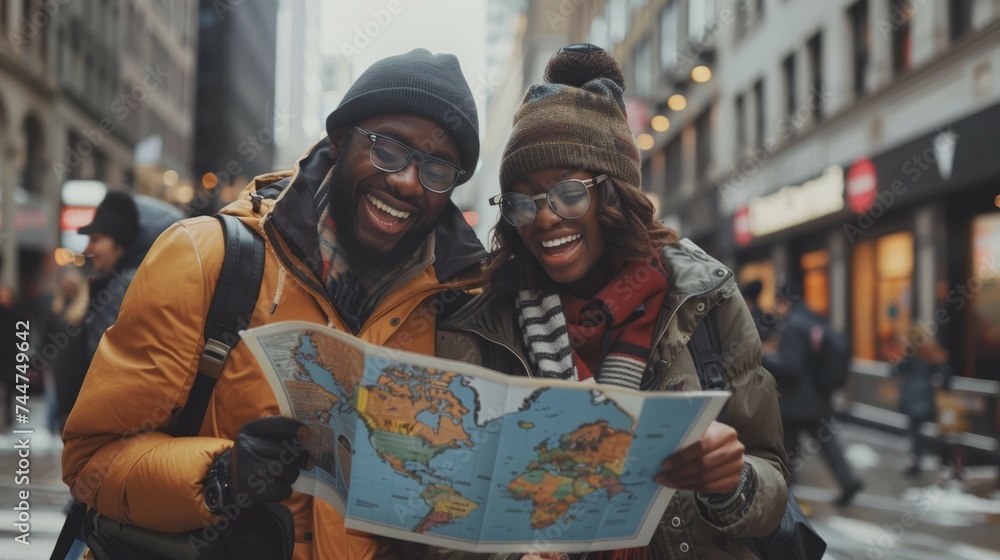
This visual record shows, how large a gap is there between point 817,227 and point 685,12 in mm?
11957

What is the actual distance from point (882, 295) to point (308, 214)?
15.1m

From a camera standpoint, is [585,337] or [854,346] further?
[854,346]

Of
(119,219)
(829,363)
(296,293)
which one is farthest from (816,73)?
(296,293)

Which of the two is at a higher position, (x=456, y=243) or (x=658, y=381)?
(x=456, y=243)

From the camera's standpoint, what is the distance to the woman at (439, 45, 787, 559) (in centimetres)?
222

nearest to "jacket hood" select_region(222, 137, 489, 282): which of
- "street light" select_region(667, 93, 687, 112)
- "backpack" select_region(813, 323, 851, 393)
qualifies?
"backpack" select_region(813, 323, 851, 393)

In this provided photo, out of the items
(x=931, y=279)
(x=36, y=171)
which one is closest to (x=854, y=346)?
(x=931, y=279)

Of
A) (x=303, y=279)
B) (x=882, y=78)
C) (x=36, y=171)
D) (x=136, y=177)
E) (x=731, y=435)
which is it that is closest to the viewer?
(x=731, y=435)

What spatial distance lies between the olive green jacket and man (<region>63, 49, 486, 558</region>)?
0.50 feet

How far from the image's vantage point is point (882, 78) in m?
15.4

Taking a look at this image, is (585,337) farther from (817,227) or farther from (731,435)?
(817,227)

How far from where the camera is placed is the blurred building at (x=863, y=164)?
12172mm

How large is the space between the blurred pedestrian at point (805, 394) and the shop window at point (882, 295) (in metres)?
6.47

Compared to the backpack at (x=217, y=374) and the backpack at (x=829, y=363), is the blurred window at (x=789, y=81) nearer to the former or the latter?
the backpack at (x=829, y=363)
